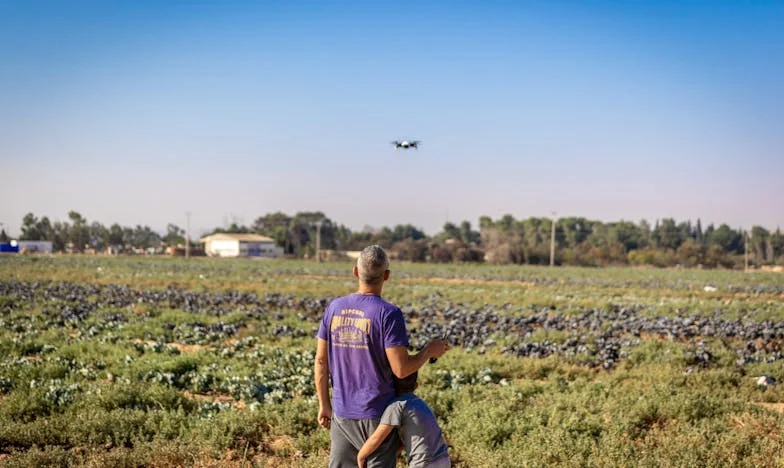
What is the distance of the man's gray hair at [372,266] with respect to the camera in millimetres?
4859

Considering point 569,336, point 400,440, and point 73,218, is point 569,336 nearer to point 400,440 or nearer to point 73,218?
point 400,440

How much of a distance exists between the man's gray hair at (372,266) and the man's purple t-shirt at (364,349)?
0.43 feet

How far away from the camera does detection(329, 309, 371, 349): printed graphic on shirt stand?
479 centimetres

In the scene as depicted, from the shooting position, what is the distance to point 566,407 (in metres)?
9.50

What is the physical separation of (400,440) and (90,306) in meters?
20.6

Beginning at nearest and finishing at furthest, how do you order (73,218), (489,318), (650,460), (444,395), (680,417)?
(650,460)
(680,417)
(444,395)
(489,318)
(73,218)

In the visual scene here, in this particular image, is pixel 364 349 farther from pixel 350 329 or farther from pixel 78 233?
pixel 78 233

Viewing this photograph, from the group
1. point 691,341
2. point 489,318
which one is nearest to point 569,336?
point 691,341

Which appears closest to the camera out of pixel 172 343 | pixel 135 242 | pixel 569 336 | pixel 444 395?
pixel 444 395

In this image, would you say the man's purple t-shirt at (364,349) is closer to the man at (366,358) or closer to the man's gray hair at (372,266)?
the man at (366,358)

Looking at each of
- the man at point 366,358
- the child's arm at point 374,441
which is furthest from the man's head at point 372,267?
the child's arm at point 374,441

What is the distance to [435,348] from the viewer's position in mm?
4871

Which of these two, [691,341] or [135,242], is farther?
[135,242]

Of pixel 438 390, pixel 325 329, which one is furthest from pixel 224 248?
pixel 325 329
